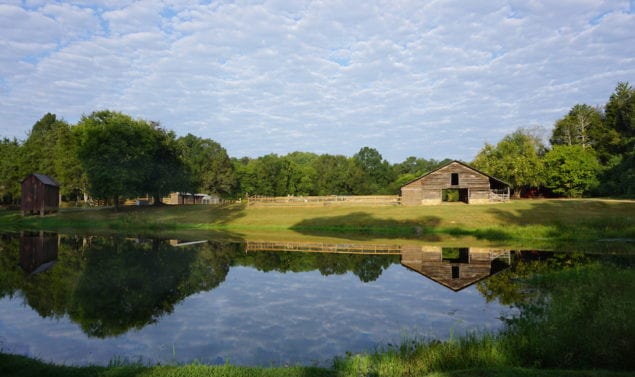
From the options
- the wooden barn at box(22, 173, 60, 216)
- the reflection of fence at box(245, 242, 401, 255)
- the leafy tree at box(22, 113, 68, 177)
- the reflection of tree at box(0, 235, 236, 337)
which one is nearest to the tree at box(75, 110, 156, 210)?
the wooden barn at box(22, 173, 60, 216)

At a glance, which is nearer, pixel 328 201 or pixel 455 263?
pixel 455 263

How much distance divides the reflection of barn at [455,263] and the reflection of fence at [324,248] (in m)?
1.42

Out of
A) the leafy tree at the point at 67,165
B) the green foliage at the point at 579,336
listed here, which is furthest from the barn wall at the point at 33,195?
the green foliage at the point at 579,336

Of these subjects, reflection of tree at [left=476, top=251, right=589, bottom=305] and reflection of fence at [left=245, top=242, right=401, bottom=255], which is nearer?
reflection of tree at [left=476, top=251, right=589, bottom=305]

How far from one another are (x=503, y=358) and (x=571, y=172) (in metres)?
75.3

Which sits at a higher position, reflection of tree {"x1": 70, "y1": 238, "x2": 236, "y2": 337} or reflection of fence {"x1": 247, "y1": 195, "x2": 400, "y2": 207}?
reflection of fence {"x1": 247, "y1": 195, "x2": 400, "y2": 207}

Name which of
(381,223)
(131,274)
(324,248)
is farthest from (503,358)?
(381,223)

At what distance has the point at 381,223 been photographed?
47969mm

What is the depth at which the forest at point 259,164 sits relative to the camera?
61281 mm

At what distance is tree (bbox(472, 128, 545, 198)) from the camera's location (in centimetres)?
7666

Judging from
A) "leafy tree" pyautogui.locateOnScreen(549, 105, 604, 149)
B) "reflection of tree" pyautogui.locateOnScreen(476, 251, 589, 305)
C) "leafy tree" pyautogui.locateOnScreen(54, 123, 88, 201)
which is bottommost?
"reflection of tree" pyautogui.locateOnScreen(476, 251, 589, 305)

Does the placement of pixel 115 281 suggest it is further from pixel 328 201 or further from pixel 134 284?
pixel 328 201

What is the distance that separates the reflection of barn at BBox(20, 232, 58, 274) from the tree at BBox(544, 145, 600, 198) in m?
75.0

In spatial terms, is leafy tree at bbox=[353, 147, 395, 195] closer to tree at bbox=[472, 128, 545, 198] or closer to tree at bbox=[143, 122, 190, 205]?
tree at bbox=[472, 128, 545, 198]
